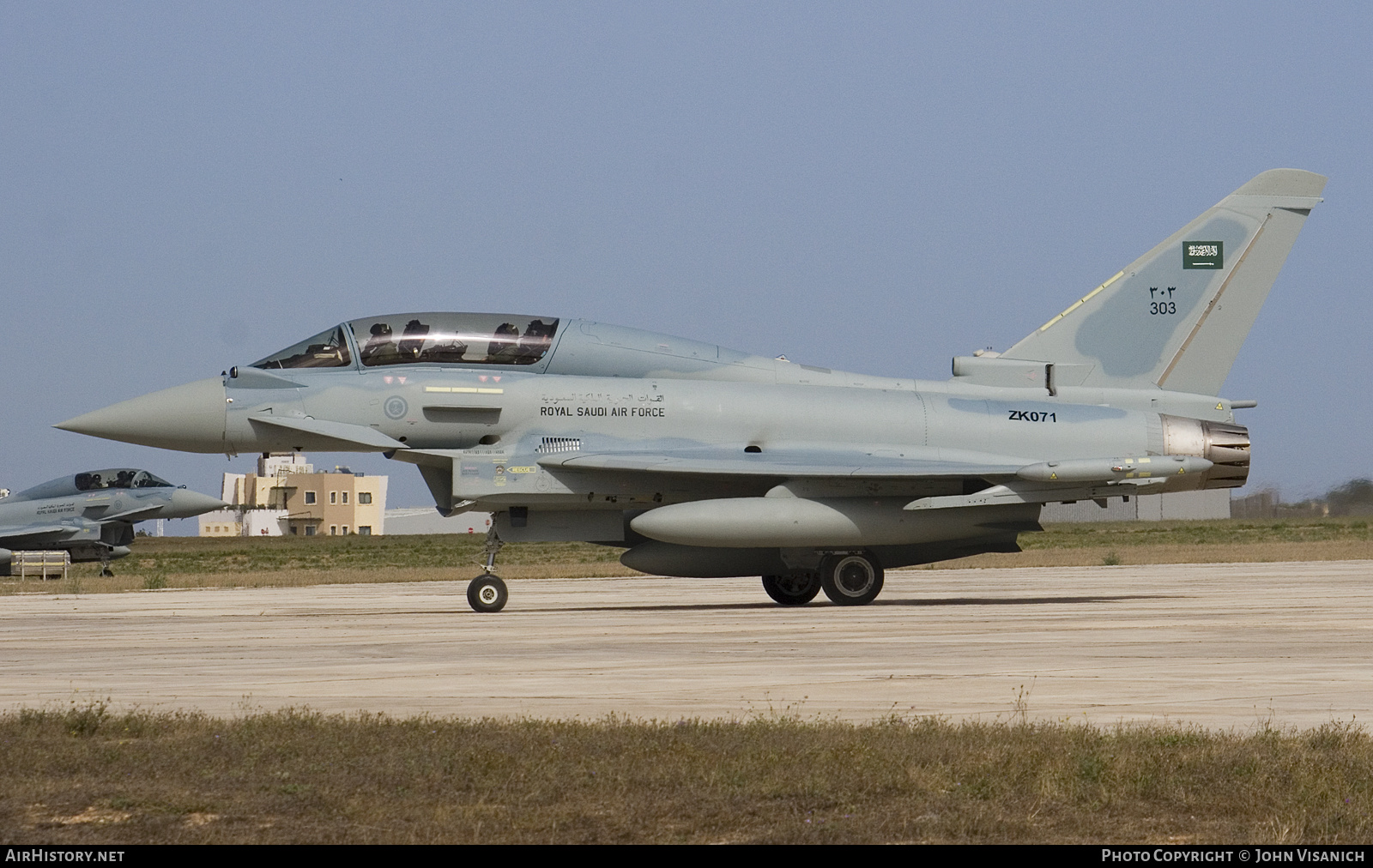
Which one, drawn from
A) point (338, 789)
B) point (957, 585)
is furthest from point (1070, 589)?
point (338, 789)

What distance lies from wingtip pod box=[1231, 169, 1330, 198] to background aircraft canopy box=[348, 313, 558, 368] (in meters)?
10.2

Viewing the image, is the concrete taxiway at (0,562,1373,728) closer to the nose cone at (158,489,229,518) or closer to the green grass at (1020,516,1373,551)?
the nose cone at (158,489,229,518)

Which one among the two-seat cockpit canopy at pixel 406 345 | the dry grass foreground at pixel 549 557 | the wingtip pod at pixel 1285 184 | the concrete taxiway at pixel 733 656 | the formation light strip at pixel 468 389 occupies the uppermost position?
the wingtip pod at pixel 1285 184

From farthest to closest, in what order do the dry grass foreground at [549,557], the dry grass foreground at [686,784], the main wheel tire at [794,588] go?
the dry grass foreground at [549,557] < the main wheel tire at [794,588] < the dry grass foreground at [686,784]

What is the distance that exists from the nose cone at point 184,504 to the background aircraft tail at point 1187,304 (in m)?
26.7

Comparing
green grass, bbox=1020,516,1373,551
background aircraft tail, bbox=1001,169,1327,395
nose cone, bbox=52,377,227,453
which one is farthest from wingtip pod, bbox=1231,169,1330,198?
green grass, bbox=1020,516,1373,551

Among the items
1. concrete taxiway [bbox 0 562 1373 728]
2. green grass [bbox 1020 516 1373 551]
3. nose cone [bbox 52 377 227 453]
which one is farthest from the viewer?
green grass [bbox 1020 516 1373 551]

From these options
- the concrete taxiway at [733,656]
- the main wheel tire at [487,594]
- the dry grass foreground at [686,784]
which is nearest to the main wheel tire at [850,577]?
the concrete taxiway at [733,656]

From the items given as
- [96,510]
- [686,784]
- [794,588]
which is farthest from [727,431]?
[96,510]

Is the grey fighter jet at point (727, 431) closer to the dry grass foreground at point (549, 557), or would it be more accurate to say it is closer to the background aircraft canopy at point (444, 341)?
the background aircraft canopy at point (444, 341)

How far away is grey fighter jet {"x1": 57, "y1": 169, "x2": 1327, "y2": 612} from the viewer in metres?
18.6

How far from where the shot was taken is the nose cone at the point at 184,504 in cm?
4059

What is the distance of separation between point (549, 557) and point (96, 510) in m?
16.9

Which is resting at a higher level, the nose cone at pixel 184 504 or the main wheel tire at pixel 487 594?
the nose cone at pixel 184 504
